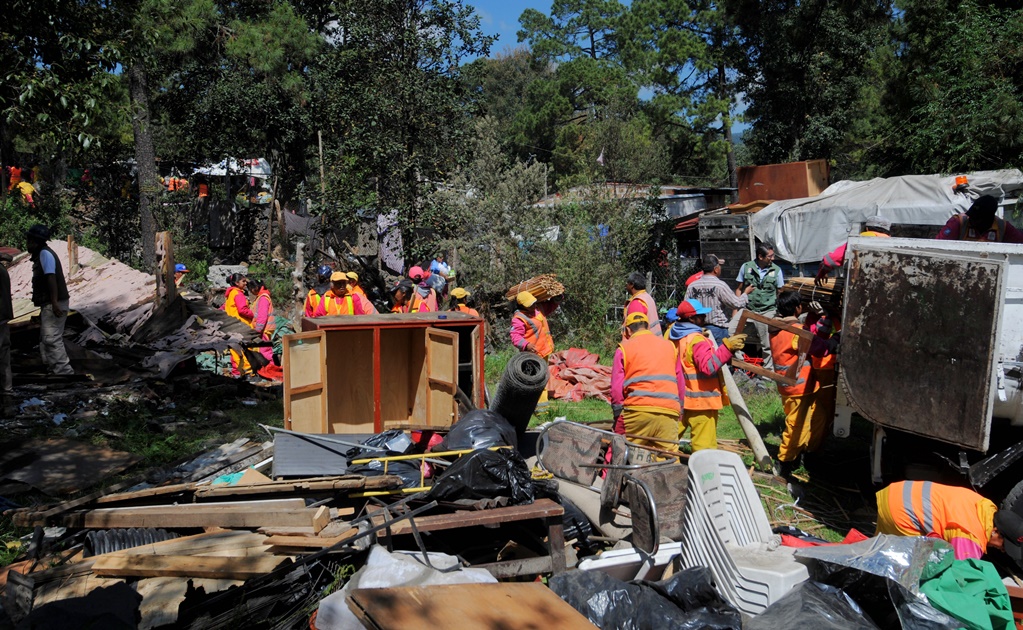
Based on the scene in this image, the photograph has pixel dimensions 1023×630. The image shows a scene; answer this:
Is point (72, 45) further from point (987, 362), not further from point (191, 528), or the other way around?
point (987, 362)

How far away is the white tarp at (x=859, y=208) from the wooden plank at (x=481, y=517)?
7662mm

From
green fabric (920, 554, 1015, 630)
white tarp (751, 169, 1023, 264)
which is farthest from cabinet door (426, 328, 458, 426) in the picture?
white tarp (751, 169, 1023, 264)

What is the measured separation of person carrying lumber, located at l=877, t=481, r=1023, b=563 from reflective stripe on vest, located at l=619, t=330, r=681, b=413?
5.91ft

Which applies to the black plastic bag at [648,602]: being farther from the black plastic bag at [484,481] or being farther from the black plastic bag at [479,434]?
the black plastic bag at [479,434]

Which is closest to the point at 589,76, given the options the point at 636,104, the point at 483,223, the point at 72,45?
the point at 636,104

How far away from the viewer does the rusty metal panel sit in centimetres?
464

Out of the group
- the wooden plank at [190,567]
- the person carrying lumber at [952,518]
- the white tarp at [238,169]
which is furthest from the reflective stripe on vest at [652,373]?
the white tarp at [238,169]

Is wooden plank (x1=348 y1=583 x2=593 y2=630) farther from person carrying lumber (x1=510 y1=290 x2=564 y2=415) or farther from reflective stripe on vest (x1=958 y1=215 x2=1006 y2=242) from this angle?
person carrying lumber (x1=510 y1=290 x2=564 y2=415)

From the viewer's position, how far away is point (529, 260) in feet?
45.4

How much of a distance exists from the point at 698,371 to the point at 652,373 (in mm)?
662

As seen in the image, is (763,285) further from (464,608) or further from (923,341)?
(464,608)

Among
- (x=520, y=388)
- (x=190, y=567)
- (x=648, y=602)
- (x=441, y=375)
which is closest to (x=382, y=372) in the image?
(x=441, y=375)

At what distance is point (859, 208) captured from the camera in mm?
12383

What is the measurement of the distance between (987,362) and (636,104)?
34135mm
